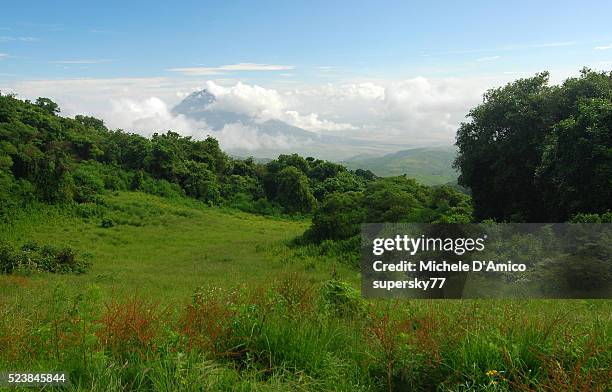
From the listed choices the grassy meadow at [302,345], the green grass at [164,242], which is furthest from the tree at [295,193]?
the grassy meadow at [302,345]

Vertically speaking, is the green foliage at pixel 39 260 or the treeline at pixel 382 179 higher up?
the treeline at pixel 382 179

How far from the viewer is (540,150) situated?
16.8 meters

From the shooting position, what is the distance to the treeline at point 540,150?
12.9 meters

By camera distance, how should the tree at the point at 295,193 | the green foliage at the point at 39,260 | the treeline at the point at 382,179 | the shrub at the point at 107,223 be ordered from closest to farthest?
the treeline at the point at 382,179
the green foliage at the point at 39,260
the shrub at the point at 107,223
the tree at the point at 295,193

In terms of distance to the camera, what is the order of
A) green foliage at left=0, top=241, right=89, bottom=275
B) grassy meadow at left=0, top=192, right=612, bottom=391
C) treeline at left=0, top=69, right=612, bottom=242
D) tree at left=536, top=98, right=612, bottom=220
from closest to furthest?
1. grassy meadow at left=0, top=192, right=612, bottom=391
2. tree at left=536, top=98, right=612, bottom=220
3. treeline at left=0, top=69, right=612, bottom=242
4. green foliage at left=0, top=241, right=89, bottom=275

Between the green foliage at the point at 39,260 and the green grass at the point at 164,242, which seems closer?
the green grass at the point at 164,242

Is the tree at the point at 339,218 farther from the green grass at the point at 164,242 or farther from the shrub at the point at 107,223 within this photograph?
the shrub at the point at 107,223

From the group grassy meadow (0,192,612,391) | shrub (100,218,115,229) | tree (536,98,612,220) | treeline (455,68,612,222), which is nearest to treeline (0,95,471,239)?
treeline (455,68,612,222)

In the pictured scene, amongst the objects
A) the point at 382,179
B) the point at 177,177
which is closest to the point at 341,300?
the point at 382,179

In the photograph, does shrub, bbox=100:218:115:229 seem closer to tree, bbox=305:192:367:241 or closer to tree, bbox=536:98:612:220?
tree, bbox=305:192:367:241

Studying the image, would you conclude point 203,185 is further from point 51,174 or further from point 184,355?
point 184,355

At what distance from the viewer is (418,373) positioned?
356cm

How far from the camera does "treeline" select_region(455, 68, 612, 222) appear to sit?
12922 mm

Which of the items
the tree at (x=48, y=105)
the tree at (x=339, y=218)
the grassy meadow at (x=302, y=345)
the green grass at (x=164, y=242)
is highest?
the tree at (x=48, y=105)
